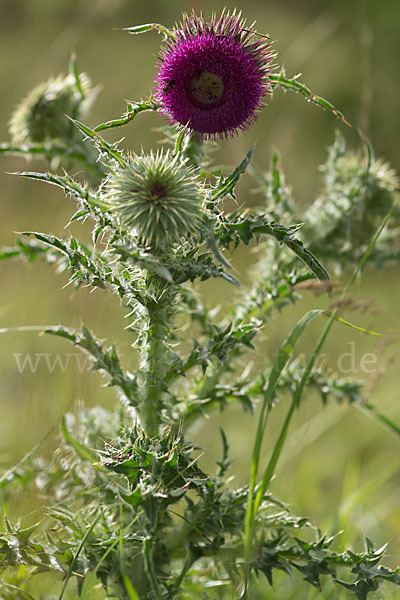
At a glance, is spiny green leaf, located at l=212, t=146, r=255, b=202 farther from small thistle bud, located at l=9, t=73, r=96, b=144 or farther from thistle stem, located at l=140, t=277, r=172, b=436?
small thistle bud, located at l=9, t=73, r=96, b=144

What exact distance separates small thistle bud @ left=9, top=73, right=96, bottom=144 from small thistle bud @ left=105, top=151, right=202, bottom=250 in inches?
59.3

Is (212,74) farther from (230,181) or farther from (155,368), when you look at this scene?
(155,368)

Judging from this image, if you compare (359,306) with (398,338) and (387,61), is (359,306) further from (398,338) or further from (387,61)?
(387,61)

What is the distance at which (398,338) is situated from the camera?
2.12 meters

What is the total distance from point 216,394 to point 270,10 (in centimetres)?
1750

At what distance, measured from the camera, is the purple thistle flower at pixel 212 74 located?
2014 mm

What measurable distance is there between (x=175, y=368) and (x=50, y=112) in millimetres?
1827

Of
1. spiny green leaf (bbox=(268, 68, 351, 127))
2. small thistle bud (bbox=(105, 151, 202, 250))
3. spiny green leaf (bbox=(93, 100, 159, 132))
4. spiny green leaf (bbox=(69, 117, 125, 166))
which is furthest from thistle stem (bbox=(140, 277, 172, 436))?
spiny green leaf (bbox=(268, 68, 351, 127))

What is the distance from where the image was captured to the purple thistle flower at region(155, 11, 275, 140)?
2.01 m

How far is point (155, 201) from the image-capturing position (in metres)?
1.94

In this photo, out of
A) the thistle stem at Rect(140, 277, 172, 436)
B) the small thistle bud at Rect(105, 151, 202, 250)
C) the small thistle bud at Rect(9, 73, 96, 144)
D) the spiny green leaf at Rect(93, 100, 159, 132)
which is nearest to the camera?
the small thistle bud at Rect(105, 151, 202, 250)

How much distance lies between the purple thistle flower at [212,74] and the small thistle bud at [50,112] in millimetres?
1382

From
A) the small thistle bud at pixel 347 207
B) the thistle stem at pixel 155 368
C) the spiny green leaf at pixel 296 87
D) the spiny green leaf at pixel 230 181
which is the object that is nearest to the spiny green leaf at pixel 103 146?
the spiny green leaf at pixel 230 181

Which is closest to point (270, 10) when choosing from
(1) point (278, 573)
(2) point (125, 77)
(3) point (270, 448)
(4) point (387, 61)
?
(4) point (387, 61)
